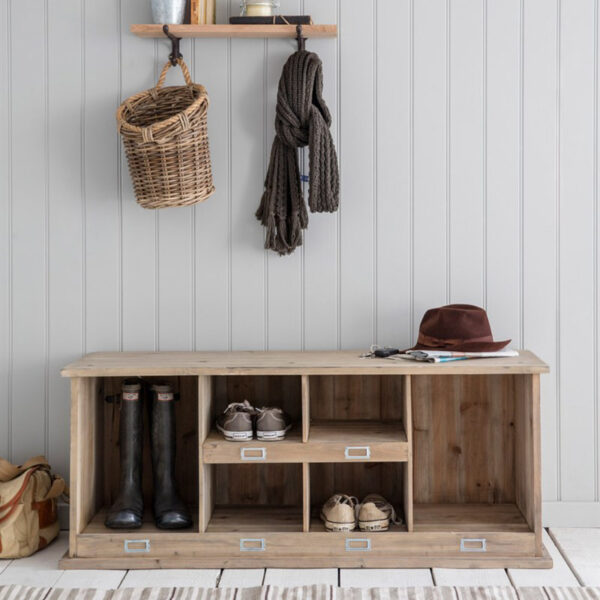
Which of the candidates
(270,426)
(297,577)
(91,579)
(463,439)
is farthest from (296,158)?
(91,579)

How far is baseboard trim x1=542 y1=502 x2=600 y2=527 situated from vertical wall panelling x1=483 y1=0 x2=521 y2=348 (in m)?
0.58

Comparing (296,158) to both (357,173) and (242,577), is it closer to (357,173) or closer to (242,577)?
(357,173)

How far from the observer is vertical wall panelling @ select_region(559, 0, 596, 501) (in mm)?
2525

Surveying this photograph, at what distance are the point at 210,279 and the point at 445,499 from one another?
110 centimetres

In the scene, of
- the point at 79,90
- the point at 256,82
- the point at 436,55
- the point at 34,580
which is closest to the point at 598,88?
the point at 436,55

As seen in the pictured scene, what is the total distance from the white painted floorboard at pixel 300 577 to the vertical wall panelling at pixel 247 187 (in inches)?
29.5

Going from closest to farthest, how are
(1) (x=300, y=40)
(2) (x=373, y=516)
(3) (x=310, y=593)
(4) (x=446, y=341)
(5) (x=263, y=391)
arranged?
(3) (x=310, y=593), (2) (x=373, y=516), (4) (x=446, y=341), (1) (x=300, y=40), (5) (x=263, y=391)

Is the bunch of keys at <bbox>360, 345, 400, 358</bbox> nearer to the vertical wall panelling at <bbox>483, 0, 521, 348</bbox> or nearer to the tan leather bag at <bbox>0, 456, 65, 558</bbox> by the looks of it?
the vertical wall panelling at <bbox>483, 0, 521, 348</bbox>

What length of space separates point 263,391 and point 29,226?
3.23 ft

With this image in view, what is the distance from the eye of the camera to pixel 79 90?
8.42 ft

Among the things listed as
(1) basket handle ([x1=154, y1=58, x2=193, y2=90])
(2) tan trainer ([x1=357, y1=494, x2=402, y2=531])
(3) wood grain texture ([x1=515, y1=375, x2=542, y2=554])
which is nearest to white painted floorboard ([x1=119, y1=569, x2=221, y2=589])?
(2) tan trainer ([x1=357, y1=494, x2=402, y2=531])

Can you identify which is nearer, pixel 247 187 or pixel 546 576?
pixel 546 576

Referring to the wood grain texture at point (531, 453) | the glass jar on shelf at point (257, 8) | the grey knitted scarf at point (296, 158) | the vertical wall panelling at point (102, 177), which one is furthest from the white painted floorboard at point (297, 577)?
the glass jar on shelf at point (257, 8)

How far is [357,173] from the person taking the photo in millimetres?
2559
